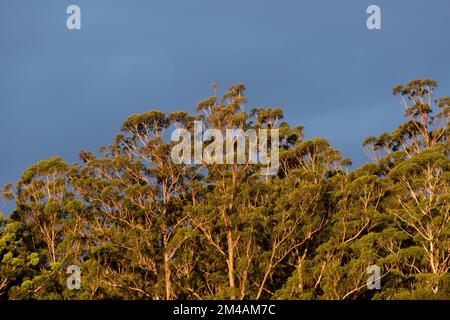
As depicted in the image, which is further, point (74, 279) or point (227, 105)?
point (227, 105)

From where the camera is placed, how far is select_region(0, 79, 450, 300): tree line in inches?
1146

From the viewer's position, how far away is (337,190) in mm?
33156

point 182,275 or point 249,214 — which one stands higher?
point 249,214

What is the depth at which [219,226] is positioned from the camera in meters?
32.0

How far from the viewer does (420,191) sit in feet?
99.8

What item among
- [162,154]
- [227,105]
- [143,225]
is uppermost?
[227,105]

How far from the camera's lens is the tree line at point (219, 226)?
29.1m
